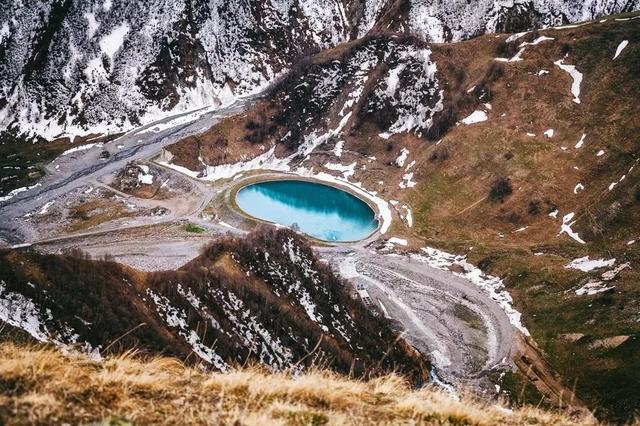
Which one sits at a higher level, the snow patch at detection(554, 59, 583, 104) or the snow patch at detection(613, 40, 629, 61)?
the snow patch at detection(613, 40, 629, 61)

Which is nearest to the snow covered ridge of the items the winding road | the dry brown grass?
the winding road

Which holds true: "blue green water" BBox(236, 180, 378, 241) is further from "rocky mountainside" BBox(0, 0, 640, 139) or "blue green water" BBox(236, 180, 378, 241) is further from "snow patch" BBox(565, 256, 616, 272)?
"rocky mountainside" BBox(0, 0, 640, 139)

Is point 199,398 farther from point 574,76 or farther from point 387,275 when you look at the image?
point 574,76

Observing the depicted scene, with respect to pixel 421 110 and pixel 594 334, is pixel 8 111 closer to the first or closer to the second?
pixel 421 110

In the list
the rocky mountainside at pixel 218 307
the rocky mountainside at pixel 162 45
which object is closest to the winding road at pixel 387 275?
the rocky mountainside at pixel 218 307

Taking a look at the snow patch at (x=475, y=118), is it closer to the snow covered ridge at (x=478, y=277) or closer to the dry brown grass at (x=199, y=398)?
the snow covered ridge at (x=478, y=277)
